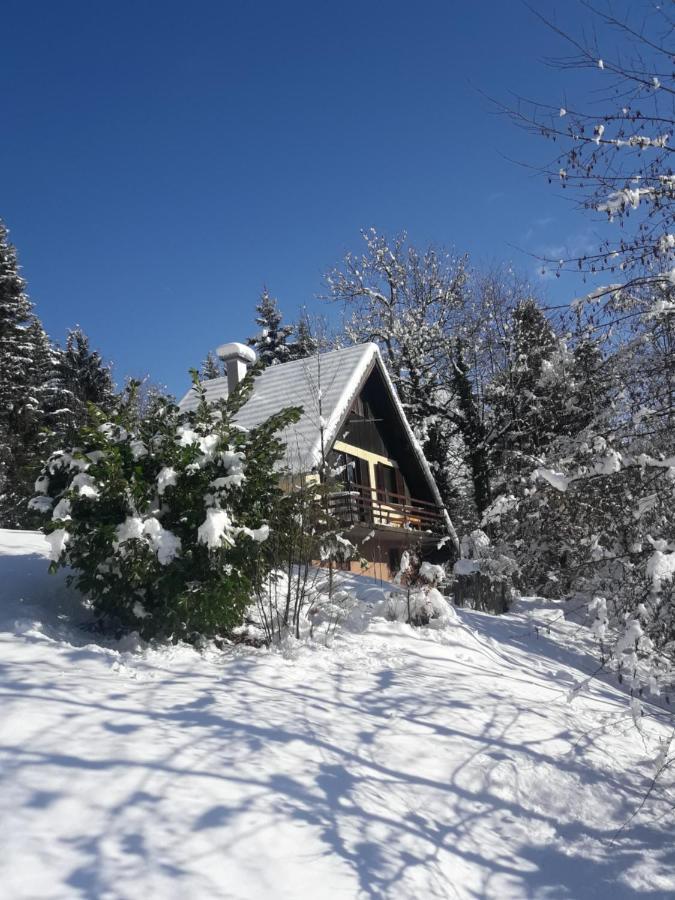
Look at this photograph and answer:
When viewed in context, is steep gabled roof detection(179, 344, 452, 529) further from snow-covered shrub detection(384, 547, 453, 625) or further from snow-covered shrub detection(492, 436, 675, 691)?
snow-covered shrub detection(492, 436, 675, 691)

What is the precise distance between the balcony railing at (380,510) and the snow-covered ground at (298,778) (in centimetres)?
955

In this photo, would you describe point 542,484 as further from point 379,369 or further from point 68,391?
point 68,391

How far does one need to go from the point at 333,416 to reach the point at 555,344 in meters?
10.6

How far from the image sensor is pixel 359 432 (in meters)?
21.7

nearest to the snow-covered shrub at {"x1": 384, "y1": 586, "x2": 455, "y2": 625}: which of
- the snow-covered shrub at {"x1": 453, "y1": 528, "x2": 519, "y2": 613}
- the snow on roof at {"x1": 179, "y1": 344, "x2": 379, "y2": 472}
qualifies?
the snow-covered shrub at {"x1": 453, "y1": 528, "x2": 519, "y2": 613}

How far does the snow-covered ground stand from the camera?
3.60 m

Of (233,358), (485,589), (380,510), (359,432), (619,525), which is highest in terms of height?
(233,358)

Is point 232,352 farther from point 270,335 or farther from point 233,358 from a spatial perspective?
point 270,335

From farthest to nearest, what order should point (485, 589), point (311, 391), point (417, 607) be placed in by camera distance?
1. point (311, 391)
2. point (485, 589)
3. point (417, 607)

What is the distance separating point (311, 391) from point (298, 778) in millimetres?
14376

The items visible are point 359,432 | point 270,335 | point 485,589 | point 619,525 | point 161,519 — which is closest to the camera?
point 619,525

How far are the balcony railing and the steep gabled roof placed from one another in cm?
185

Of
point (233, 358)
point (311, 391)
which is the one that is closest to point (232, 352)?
point (233, 358)

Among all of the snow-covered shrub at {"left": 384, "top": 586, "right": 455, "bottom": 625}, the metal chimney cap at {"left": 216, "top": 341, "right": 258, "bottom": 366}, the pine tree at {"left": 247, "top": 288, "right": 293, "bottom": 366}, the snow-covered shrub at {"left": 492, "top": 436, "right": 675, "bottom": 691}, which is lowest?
the snow-covered shrub at {"left": 384, "top": 586, "right": 455, "bottom": 625}
